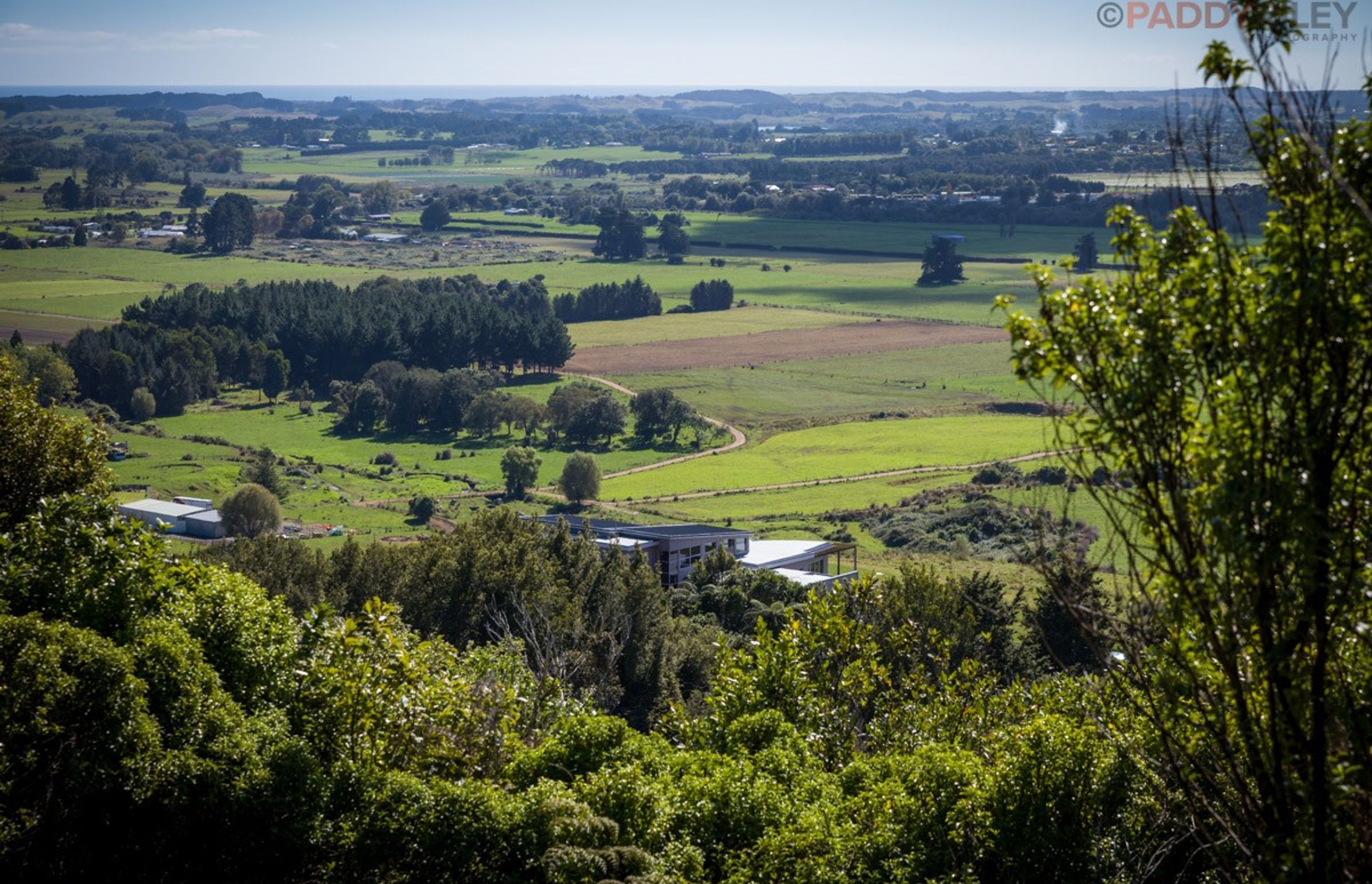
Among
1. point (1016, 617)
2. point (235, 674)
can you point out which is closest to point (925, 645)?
point (1016, 617)

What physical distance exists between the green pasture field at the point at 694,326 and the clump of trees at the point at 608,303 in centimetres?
136

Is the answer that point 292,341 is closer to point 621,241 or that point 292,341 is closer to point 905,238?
point 621,241

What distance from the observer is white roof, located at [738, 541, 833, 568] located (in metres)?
55.8

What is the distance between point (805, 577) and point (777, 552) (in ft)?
13.0

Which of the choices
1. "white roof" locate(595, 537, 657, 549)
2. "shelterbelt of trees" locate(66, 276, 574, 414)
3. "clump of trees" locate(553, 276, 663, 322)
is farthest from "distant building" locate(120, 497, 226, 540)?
"clump of trees" locate(553, 276, 663, 322)

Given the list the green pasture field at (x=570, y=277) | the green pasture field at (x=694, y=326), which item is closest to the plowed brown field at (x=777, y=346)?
the green pasture field at (x=694, y=326)

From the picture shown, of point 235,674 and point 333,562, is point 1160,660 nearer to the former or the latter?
point 235,674

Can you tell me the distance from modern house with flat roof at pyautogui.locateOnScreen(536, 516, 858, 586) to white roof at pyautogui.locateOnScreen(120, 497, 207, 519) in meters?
22.7

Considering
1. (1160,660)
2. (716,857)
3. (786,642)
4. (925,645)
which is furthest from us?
(925,645)

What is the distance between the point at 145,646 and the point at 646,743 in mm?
7163

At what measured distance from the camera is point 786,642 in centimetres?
2219

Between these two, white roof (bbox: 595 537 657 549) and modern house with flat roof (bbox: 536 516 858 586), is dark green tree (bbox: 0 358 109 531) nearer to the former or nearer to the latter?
white roof (bbox: 595 537 657 549)

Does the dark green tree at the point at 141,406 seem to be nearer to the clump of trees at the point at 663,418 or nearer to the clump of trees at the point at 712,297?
the clump of trees at the point at 663,418

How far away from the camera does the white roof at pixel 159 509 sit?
66562 mm
